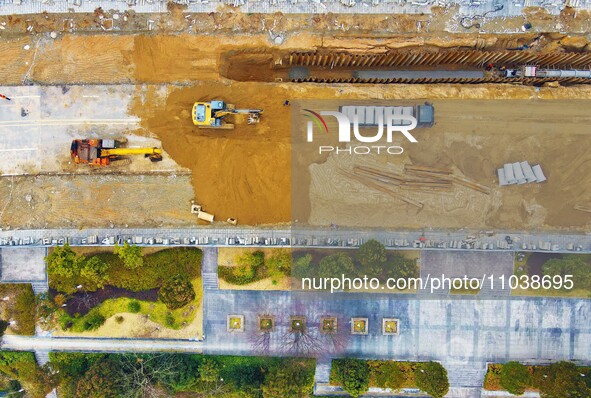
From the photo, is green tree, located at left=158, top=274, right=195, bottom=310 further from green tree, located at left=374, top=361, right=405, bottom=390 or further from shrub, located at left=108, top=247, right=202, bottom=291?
green tree, located at left=374, top=361, right=405, bottom=390

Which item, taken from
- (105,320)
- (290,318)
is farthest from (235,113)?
(105,320)

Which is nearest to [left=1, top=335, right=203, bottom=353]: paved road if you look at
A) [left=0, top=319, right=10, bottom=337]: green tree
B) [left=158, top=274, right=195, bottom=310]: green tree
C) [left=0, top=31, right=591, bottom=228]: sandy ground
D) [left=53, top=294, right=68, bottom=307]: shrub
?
[left=0, top=319, right=10, bottom=337]: green tree

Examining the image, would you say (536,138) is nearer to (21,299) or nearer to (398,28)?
(398,28)

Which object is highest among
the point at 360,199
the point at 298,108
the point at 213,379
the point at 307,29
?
the point at 307,29

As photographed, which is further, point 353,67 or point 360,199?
point 353,67

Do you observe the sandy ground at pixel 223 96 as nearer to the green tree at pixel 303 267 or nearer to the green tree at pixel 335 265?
the green tree at pixel 303 267

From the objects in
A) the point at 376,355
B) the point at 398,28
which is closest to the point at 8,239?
the point at 376,355

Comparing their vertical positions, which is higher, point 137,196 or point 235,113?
point 235,113
